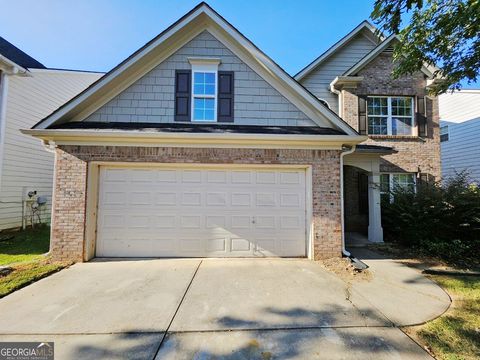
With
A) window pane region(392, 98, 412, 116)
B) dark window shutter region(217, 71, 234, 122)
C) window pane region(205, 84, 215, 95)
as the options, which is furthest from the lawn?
window pane region(392, 98, 412, 116)

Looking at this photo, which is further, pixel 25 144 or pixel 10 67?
pixel 25 144

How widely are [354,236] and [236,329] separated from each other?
7.48m

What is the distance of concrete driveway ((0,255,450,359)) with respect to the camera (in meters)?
3.11

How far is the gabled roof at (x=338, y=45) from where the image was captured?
11.1m

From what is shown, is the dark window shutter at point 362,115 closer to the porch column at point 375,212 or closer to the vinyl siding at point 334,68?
the vinyl siding at point 334,68

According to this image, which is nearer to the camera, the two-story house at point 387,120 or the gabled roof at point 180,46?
the gabled roof at point 180,46

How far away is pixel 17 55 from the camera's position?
11.8 meters

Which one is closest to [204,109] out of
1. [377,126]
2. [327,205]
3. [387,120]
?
[327,205]

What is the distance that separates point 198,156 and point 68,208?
143 inches

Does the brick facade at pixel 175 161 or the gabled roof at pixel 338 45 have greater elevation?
the gabled roof at pixel 338 45

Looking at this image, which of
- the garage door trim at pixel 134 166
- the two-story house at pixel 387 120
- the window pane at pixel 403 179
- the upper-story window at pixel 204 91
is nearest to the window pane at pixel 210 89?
the upper-story window at pixel 204 91

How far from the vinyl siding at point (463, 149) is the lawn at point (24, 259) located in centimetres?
1678

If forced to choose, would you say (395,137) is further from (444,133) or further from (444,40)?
(444,133)

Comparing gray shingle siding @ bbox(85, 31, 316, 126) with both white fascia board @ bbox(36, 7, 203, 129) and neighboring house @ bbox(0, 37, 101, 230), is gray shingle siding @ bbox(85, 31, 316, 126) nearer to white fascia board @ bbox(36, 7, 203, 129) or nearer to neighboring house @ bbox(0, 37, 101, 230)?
white fascia board @ bbox(36, 7, 203, 129)
